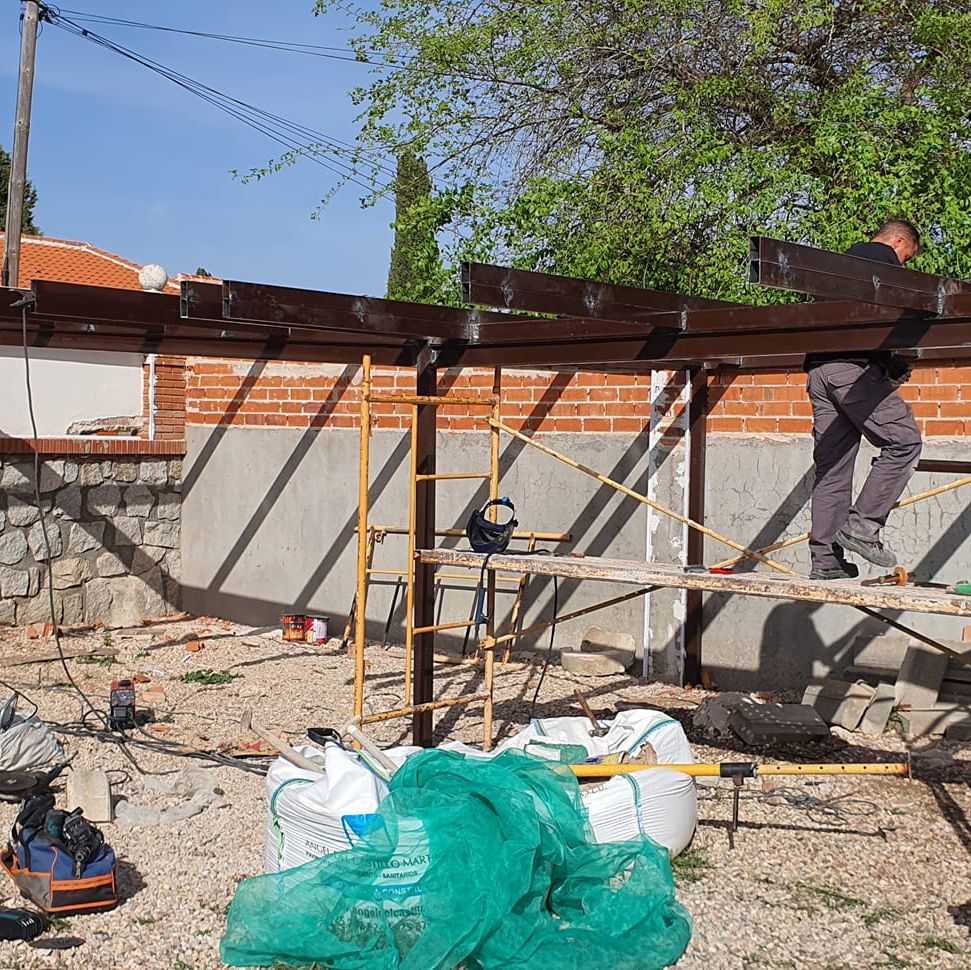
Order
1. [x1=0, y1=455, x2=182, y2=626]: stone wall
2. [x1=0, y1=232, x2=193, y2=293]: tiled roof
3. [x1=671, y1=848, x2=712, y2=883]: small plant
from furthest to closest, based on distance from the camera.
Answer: [x1=0, y1=232, x2=193, y2=293]: tiled roof
[x1=0, y1=455, x2=182, y2=626]: stone wall
[x1=671, y1=848, x2=712, y2=883]: small plant

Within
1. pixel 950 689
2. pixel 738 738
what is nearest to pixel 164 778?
pixel 738 738

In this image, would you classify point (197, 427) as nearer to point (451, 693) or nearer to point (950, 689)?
point (451, 693)

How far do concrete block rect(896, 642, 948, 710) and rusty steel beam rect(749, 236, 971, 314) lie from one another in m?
3.37

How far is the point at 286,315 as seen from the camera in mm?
6301

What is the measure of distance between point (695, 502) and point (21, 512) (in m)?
6.37

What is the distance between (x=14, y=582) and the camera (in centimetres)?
1141

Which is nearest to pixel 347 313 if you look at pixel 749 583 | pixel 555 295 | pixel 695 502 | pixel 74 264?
pixel 555 295

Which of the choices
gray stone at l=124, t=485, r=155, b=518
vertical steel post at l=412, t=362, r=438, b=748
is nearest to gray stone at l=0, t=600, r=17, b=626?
gray stone at l=124, t=485, r=155, b=518

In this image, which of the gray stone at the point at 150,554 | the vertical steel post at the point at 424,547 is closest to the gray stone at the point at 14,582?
the gray stone at the point at 150,554

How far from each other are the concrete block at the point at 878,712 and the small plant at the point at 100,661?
20.4ft

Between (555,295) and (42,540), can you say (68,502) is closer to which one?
(42,540)

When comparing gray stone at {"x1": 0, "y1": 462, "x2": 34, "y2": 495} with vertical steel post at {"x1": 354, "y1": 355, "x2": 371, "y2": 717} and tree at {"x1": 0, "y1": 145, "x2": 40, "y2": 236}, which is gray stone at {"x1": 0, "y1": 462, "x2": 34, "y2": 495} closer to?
vertical steel post at {"x1": 354, "y1": 355, "x2": 371, "y2": 717}

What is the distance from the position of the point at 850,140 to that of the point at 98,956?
34.6 feet

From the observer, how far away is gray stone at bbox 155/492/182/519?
1268 centimetres
